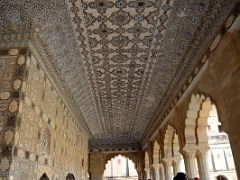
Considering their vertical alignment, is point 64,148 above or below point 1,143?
above

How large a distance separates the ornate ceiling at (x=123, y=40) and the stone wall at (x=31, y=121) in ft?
1.61

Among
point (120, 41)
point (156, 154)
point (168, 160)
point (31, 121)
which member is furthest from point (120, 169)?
point (31, 121)

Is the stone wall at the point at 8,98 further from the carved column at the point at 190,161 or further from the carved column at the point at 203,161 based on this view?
the carved column at the point at 203,161

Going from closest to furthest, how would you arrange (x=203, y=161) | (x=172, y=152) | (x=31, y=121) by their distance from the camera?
(x=31, y=121) → (x=203, y=161) → (x=172, y=152)

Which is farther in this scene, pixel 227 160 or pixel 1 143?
pixel 227 160

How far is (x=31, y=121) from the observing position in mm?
3436

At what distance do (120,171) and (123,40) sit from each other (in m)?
16.7

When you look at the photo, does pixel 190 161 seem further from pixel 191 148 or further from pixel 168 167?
pixel 168 167

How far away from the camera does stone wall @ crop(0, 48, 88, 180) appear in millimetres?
2943

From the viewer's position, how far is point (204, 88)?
413 centimetres

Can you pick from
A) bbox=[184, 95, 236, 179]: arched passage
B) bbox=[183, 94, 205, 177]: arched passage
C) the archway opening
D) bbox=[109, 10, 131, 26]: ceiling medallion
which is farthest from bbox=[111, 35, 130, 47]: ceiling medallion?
the archway opening

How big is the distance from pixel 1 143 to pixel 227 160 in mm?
14608

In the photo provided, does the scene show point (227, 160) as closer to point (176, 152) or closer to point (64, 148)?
point (176, 152)

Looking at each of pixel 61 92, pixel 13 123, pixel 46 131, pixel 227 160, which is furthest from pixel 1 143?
pixel 227 160
